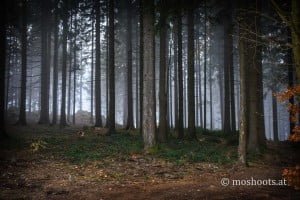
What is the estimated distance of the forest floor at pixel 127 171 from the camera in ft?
28.4

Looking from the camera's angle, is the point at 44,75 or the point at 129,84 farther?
the point at 44,75

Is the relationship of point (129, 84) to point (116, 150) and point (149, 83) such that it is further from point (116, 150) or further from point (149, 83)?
point (116, 150)

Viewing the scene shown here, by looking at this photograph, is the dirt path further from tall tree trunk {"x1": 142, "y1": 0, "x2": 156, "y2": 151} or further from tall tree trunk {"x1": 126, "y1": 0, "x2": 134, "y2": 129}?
tall tree trunk {"x1": 126, "y1": 0, "x2": 134, "y2": 129}

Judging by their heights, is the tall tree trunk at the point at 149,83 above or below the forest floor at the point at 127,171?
above

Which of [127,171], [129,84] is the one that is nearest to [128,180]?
[127,171]

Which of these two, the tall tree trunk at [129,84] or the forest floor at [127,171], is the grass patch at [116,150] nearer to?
the forest floor at [127,171]

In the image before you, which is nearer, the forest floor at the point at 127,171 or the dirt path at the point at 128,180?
the dirt path at the point at 128,180

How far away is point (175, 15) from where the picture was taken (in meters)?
15.1

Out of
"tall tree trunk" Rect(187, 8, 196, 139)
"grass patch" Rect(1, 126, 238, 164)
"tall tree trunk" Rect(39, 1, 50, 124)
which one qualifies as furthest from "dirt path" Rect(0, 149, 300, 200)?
"tall tree trunk" Rect(39, 1, 50, 124)

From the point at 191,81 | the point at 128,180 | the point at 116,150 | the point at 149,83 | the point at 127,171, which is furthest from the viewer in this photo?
the point at 191,81

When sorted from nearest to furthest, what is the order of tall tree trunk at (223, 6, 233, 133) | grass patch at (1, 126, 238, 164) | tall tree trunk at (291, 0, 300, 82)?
tall tree trunk at (291, 0, 300, 82)
grass patch at (1, 126, 238, 164)
tall tree trunk at (223, 6, 233, 133)

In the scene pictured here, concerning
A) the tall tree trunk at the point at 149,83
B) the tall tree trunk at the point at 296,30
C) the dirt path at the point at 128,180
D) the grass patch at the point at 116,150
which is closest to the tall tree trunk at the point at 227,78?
the grass patch at the point at 116,150

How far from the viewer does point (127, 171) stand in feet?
37.6

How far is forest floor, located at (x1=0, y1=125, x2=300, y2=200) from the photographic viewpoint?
28.4 feet
